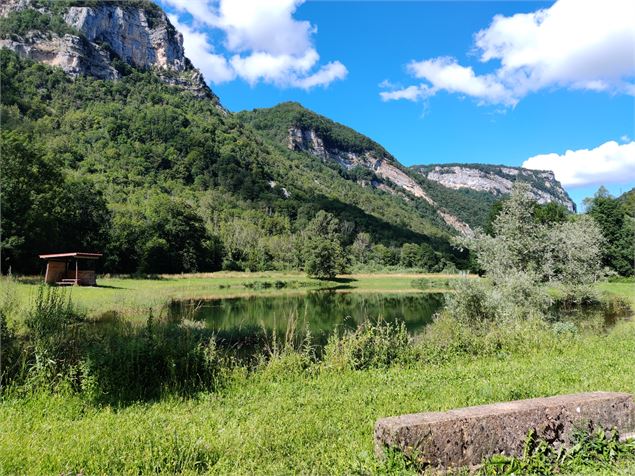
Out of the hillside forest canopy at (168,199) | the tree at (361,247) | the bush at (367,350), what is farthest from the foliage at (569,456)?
the tree at (361,247)

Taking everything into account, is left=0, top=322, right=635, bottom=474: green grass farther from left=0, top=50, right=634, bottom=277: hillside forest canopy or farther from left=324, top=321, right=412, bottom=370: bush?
left=0, top=50, right=634, bottom=277: hillside forest canopy

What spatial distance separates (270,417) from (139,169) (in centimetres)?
11213

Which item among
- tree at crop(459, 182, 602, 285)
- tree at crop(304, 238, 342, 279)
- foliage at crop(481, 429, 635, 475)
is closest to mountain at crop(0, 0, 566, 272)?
tree at crop(304, 238, 342, 279)

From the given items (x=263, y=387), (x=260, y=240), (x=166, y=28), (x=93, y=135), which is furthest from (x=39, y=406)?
(x=166, y=28)

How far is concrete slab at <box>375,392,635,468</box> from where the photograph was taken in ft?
12.6

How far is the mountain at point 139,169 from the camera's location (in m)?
49.0

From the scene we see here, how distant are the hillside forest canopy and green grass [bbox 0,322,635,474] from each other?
1027 centimetres

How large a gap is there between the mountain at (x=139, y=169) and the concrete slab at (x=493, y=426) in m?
35.6

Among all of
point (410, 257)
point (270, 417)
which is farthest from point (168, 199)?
point (270, 417)

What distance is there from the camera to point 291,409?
6.07m

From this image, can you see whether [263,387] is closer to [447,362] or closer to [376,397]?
[376,397]

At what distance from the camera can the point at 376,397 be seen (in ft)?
21.5

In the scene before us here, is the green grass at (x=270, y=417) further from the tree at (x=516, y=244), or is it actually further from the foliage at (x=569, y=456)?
the tree at (x=516, y=244)

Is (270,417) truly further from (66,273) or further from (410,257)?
(410,257)
